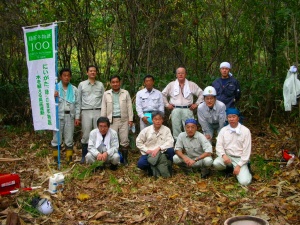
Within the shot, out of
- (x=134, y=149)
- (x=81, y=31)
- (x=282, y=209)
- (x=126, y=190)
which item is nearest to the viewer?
(x=282, y=209)

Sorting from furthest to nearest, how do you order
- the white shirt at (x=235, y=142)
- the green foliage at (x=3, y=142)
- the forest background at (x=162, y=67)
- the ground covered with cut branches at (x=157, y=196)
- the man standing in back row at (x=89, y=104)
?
the green foliage at (x=3, y=142), the man standing in back row at (x=89, y=104), the white shirt at (x=235, y=142), the forest background at (x=162, y=67), the ground covered with cut branches at (x=157, y=196)

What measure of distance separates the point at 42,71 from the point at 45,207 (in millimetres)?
2621

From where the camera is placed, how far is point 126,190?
6.04 metres

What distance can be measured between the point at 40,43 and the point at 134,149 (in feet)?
10.2

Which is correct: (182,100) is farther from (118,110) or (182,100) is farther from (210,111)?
(118,110)

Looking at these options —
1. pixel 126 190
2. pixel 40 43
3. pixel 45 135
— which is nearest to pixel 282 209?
pixel 126 190

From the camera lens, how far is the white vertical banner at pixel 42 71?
670 centimetres

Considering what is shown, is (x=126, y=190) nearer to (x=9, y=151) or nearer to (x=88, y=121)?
(x=88, y=121)

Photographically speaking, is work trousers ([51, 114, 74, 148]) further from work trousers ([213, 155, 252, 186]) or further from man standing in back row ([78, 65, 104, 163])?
work trousers ([213, 155, 252, 186])

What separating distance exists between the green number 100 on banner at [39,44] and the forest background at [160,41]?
8.82ft

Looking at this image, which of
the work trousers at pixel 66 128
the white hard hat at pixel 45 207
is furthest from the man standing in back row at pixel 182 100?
the white hard hat at pixel 45 207

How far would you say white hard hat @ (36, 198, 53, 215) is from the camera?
5.15 meters

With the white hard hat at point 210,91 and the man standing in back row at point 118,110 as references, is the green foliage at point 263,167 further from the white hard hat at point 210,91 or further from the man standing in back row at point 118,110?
the man standing in back row at point 118,110

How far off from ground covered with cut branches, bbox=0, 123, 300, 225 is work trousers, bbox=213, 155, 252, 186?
130 millimetres
